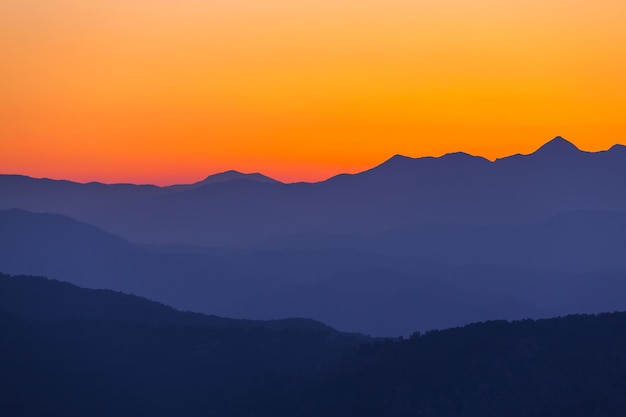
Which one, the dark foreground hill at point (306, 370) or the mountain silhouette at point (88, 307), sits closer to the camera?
the dark foreground hill at point (306, 370)

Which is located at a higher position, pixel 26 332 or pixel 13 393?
pixel 26 332

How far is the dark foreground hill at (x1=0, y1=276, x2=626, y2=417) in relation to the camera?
2746 inches

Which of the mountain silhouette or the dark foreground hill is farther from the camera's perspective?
the mountain silhouette

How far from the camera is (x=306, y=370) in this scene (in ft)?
281

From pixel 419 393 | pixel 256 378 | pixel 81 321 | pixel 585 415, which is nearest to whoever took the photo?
pixel 585 415

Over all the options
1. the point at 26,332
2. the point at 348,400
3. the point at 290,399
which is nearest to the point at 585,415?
the point at 348,400

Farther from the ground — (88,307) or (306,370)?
(88,307)

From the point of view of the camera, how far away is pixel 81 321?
343 ft

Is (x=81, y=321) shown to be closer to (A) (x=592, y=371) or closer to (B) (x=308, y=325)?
(B) (x=308, y=325)

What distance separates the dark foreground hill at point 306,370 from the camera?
6975 cm

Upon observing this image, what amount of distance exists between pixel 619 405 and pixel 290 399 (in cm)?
2411

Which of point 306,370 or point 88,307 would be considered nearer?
point 306,370

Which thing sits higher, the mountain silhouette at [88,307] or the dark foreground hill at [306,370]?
the mountain silhouette at [88,307]

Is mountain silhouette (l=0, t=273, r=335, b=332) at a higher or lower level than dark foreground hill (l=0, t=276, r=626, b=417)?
higher
